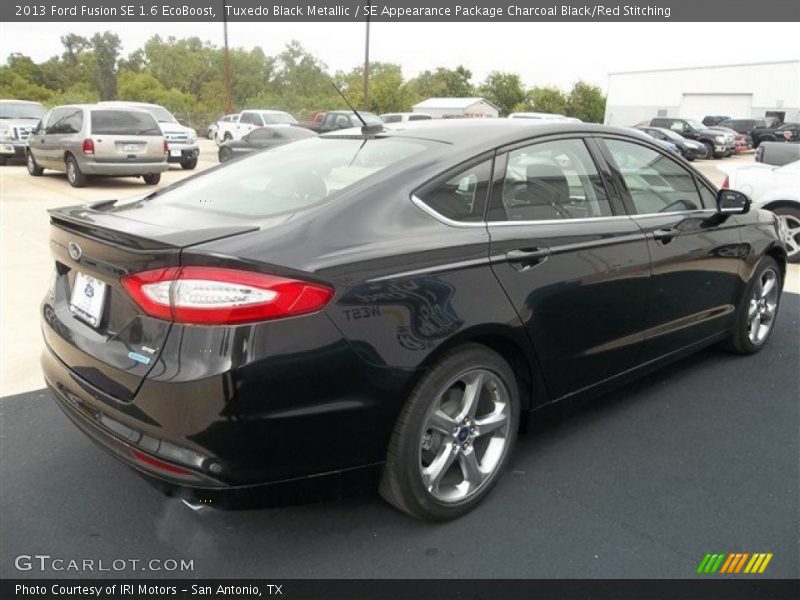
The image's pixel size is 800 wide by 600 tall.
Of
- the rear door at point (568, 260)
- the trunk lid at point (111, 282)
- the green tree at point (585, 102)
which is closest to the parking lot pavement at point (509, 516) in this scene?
the rear door at point (568, 260)

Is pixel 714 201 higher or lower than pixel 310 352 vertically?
higher

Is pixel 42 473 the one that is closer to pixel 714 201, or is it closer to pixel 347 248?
pixel 347 248

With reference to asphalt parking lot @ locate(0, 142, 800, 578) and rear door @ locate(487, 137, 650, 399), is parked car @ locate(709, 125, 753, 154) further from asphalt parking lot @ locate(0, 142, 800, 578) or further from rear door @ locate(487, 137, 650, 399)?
rear door @ locate(487, 137, 650, 399)

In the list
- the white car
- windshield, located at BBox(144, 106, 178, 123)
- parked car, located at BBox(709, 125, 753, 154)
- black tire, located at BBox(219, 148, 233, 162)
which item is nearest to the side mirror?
the white car

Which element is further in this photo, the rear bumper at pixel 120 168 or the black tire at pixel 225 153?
the black tire at pixel 225 153

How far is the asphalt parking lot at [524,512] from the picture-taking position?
7.85 ft

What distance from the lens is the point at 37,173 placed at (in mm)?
15117

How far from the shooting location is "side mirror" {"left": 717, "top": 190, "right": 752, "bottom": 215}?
3.76m

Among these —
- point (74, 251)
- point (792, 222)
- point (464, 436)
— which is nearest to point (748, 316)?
point (464, 436)

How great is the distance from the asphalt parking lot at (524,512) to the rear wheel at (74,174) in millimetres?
10445

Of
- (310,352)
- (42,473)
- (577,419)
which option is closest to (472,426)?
(310,352)

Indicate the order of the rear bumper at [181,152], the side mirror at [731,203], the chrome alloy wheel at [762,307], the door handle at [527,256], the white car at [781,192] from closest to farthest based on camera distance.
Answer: the door handle at [527,256]
the side mirror at [731,203]
the chrome alloy wheel at [762,307]
the white car at [781,192]
the rear bumper at [181,152]

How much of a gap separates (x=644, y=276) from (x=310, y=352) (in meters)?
1.93

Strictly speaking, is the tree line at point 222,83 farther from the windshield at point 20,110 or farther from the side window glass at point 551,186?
the side window glass at point 551,186
